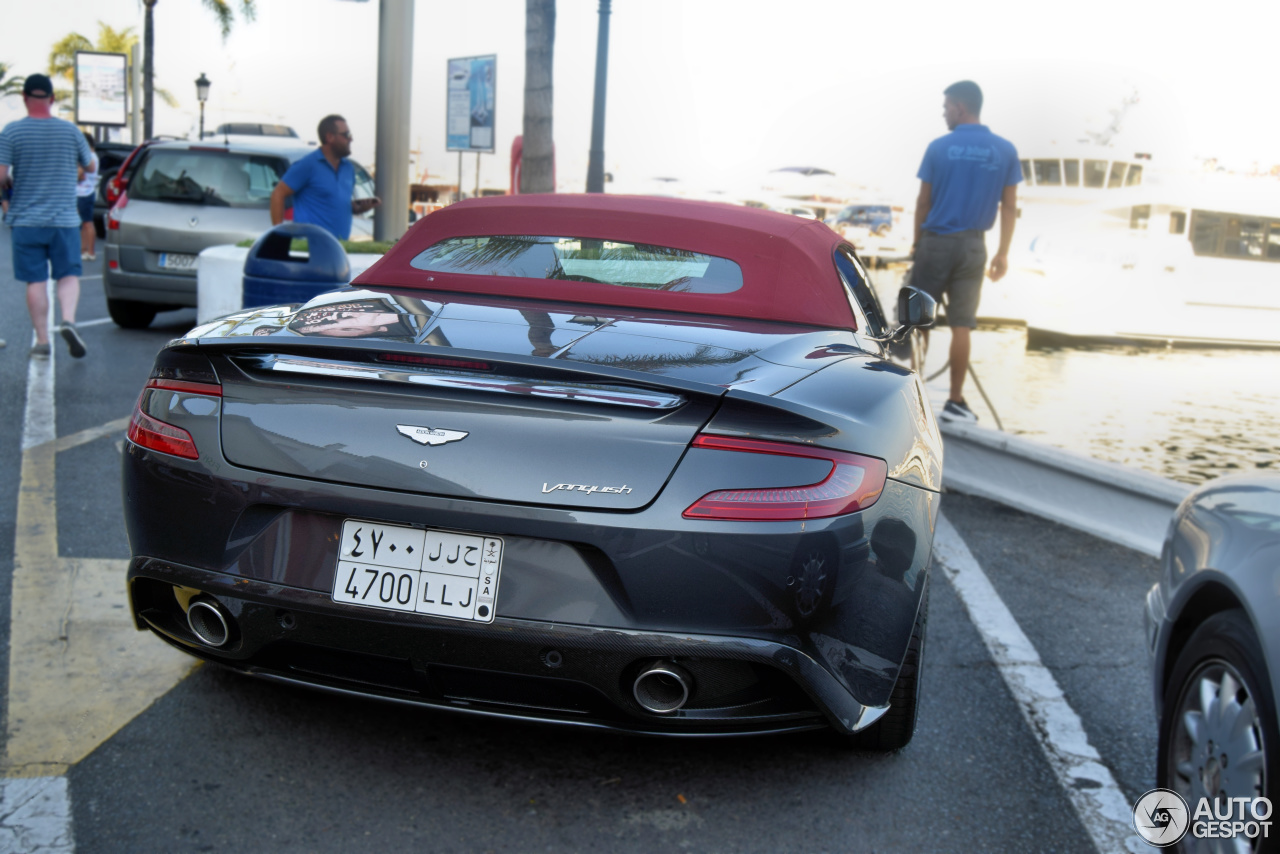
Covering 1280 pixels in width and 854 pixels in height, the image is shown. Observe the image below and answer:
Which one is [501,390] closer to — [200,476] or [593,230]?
[200,476]

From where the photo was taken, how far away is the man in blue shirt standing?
23.2ft

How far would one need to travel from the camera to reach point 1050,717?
10.5 feet

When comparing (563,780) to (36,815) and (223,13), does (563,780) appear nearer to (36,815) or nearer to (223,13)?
(36,815)

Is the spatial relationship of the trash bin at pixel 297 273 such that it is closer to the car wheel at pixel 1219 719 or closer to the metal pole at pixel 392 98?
the car wheel at pixel 1219 719

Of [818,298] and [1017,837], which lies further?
[818,298]

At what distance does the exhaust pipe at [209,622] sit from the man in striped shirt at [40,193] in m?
6.53

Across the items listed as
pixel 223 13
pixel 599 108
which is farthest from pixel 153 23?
pixel 599 108

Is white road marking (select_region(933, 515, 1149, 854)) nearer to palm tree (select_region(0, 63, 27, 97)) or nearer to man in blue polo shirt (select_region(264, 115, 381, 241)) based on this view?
man in blue polo shirt (select_region(264, 115, 381, 241))

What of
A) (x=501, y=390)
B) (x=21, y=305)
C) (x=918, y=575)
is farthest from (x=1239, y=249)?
(x=21, y=305)

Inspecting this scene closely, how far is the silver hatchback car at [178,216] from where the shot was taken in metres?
9.86

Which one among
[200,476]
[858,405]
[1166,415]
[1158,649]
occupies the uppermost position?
[858,405]

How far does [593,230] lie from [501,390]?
4.61ft

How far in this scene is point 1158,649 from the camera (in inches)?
102

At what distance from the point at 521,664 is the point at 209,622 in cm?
72
